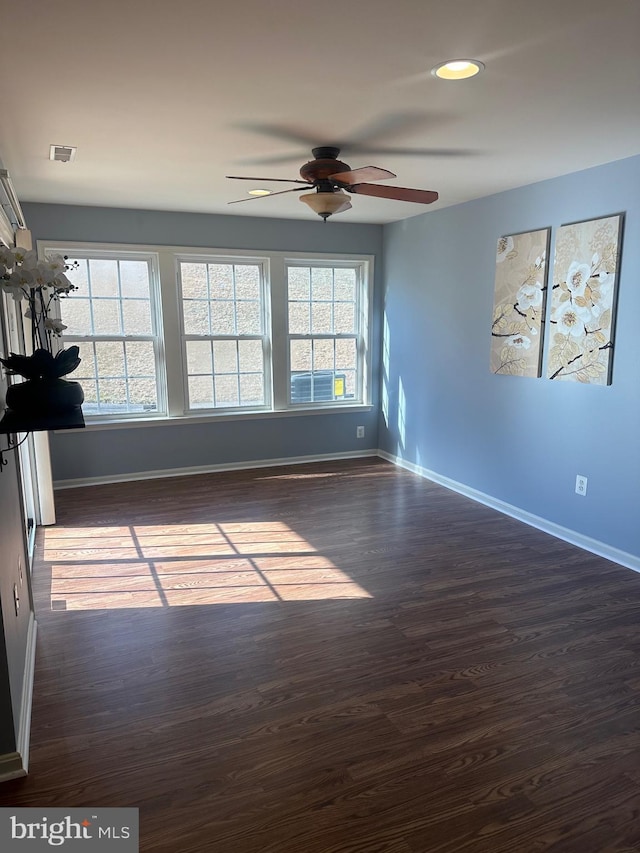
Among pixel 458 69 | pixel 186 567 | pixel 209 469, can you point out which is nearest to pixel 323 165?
pixel 458 69

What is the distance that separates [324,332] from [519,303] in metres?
2.25

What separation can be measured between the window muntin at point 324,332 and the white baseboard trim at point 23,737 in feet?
12.5

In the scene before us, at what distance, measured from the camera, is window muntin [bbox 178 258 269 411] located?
5.30 meters

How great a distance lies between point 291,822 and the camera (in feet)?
5.60

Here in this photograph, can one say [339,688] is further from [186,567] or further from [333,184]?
[333,184]

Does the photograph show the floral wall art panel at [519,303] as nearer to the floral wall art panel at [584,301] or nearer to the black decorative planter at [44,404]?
the floral wall art panel at [584,301]

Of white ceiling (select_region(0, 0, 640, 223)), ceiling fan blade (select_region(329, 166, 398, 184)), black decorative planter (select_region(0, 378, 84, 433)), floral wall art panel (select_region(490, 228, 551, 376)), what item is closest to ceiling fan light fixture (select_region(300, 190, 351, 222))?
ceiling fan blade (select_region(329, 166, 398, 184))

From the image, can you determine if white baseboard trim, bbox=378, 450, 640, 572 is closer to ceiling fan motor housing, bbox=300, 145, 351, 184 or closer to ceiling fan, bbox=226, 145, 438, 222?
ceiling fan, bbox=226, 145, 438, 222

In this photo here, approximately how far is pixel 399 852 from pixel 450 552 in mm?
2209

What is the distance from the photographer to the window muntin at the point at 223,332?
17.4ft

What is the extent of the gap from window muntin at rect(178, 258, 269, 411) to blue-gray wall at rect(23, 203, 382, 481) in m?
0.23

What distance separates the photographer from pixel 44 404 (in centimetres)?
204

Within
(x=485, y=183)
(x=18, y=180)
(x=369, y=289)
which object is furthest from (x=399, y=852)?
(x=369, y=289)

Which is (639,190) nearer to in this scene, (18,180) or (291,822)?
(291,822)
